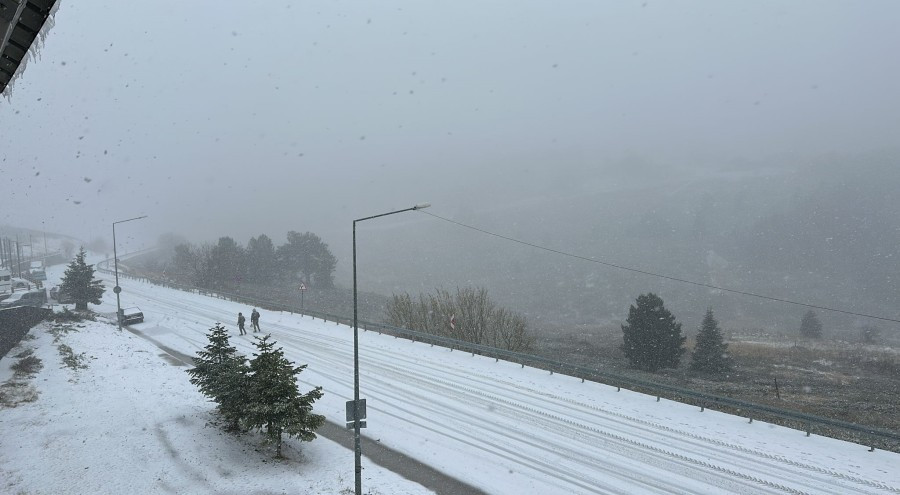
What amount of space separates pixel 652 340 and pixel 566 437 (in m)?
18.7

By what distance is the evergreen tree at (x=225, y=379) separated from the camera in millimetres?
15750

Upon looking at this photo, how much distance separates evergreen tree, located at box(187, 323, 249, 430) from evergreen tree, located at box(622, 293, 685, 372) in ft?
86.7

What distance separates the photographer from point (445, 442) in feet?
55.0

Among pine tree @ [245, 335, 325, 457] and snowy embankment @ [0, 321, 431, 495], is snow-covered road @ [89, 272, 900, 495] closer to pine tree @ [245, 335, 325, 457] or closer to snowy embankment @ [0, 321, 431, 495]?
snowy embankment @ [0, 321, 431, 495]

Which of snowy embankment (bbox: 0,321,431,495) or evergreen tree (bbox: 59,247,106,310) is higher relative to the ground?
evergreen tree (bbox: 59,247,106,310)

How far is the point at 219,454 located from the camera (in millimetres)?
15328

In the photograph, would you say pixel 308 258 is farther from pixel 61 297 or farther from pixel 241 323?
pixel 241 323

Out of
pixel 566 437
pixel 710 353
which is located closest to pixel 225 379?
pixel 566 437

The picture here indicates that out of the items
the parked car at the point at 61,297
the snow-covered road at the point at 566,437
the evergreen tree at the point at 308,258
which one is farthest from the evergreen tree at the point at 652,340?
the evergreen tree at the point at 308,258

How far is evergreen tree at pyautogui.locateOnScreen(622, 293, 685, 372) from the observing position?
32.4 m

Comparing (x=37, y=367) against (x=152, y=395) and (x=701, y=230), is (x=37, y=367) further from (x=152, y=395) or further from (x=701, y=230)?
(x=701, y=230)

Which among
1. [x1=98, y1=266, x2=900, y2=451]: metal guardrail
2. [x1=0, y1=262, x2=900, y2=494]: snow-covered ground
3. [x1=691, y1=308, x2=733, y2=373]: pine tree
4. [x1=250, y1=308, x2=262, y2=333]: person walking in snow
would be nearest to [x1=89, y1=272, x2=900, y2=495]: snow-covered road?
[x1=0, y1=262, x2=900, y2=494]: snow-covered ground

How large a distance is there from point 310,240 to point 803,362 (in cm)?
6759

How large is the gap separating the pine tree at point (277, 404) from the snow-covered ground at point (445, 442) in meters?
1.24
